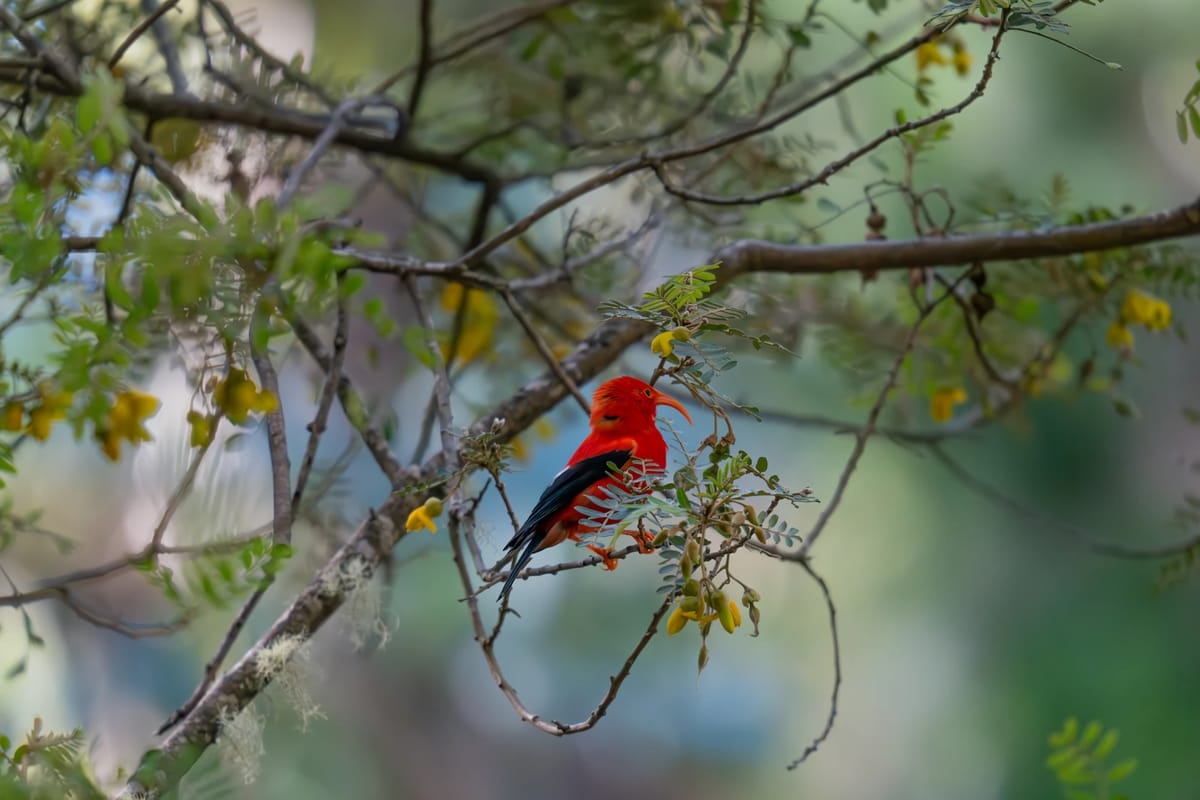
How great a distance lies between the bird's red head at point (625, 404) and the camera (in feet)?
3.15

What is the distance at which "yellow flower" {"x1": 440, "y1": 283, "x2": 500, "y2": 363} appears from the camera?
1616mm

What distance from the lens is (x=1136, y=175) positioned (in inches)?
132

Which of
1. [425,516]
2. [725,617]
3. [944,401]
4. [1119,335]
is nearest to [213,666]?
[425,516]

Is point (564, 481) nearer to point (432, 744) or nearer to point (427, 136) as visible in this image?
point (427, 136)

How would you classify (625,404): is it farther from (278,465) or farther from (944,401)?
(944,401)

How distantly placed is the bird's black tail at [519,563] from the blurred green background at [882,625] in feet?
7.03

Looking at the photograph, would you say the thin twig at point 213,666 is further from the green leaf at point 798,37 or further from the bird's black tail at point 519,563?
the green leaf at point 798,37

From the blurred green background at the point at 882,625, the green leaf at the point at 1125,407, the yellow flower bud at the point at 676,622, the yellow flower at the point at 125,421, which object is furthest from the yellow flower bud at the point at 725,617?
the blurred green background at the point at 882,625

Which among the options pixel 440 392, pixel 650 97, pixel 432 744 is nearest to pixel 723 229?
pixel 650 97

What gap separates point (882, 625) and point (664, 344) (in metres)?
3.11

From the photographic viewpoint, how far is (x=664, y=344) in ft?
2.22

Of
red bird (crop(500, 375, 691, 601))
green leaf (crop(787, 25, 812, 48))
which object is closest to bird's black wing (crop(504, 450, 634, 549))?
red bird (crop(500, 375, 691, 601))

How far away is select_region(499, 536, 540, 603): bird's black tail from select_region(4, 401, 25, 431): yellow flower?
1.39 feet

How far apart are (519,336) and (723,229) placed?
408mm
